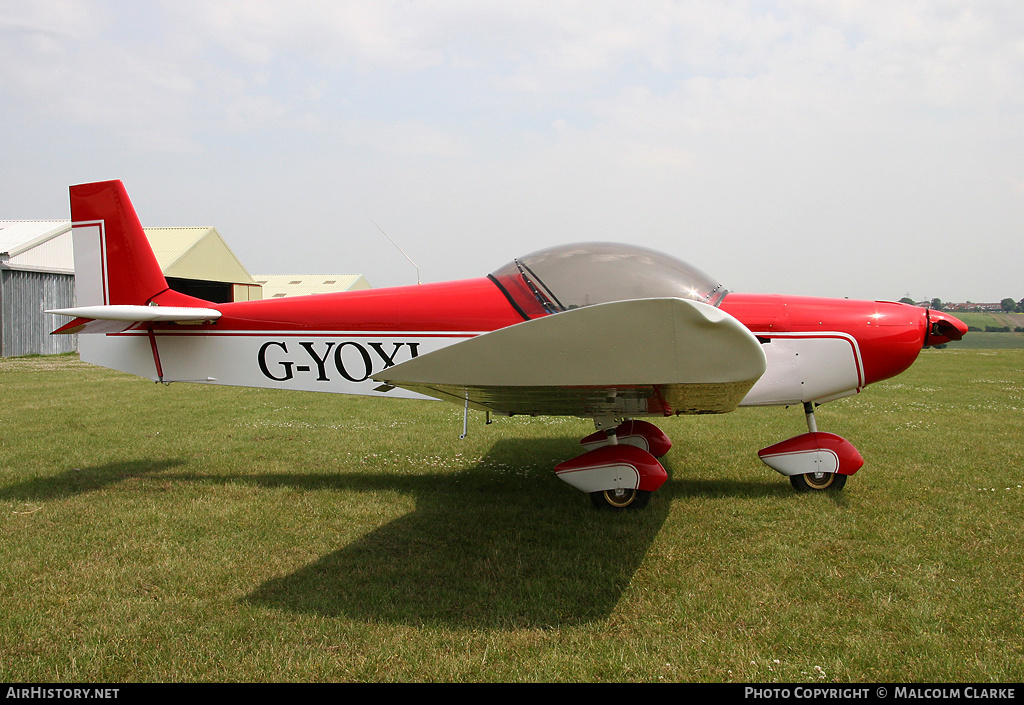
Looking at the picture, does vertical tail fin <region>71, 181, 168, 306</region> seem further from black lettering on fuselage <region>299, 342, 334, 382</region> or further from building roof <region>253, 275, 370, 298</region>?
building roof <region>253, 275, 370, 298</region>

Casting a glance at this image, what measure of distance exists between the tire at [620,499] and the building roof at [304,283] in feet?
131

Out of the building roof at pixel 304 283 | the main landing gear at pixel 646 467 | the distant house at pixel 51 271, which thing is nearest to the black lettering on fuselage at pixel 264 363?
the main landing gear at pixel 646 467

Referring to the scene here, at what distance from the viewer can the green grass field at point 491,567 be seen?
254 centimetres

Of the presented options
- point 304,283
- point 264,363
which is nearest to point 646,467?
point 264,363

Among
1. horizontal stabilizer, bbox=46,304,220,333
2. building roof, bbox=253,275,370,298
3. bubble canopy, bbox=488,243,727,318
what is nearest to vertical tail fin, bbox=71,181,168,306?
horizontal stabilizer, bbox=46,304,220,333

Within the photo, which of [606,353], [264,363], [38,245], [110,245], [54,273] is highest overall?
[38,245]

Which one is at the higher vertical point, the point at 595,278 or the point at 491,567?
the point at 595,278

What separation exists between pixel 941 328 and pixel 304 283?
4418cm

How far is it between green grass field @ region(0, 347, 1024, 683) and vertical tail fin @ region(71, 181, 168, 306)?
65.8 inches

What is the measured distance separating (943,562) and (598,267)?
2.68m

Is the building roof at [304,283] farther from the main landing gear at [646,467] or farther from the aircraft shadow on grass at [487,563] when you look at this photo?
the main landing gear at [646,467]

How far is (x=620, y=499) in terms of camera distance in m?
4.39

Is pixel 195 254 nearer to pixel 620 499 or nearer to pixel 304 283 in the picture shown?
pixel 304 283

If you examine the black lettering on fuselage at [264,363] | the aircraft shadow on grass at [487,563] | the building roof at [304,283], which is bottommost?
the aircraft shadow on grass at [487,563]
